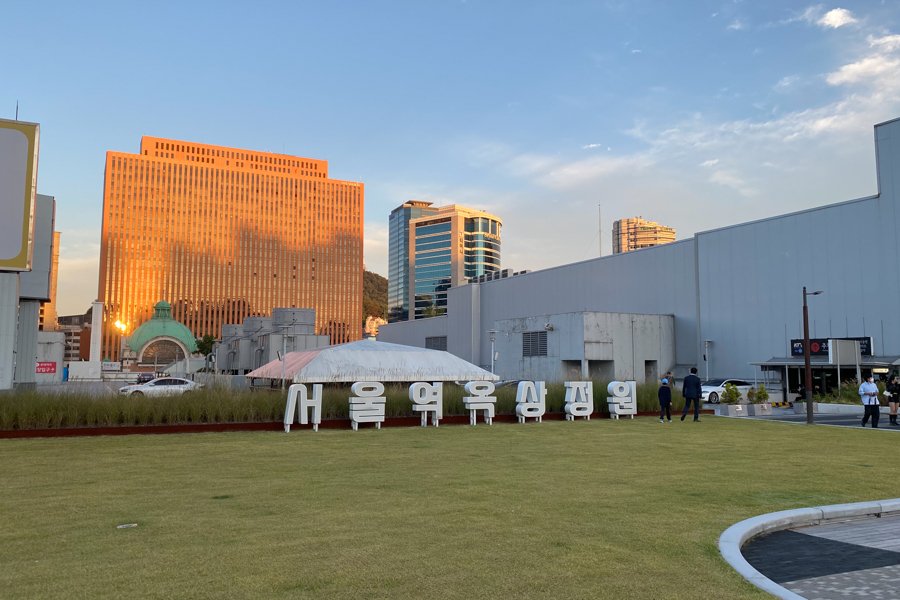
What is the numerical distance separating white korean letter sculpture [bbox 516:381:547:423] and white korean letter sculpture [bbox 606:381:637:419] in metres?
3.15

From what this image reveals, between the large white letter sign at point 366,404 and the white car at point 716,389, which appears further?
the white car at point 716,389

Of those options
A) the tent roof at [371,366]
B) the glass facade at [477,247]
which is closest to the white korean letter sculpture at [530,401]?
the tent roof at [371,366]

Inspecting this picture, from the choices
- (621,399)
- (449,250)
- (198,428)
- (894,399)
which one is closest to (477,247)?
(449,250)

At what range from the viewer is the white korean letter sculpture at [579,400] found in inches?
961

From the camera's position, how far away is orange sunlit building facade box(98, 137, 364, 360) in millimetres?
164250

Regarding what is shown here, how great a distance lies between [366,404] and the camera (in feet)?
66.3

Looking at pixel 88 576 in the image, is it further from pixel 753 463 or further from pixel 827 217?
pixel 827 217

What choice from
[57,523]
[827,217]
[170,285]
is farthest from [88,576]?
[170,285]

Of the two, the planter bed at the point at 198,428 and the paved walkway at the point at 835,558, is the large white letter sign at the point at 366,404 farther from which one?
the paved walkway at the point at 835,558

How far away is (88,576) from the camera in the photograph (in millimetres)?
5695

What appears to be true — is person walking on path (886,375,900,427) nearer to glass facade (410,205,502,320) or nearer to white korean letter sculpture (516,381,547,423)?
white korean letter sculpture (516,381,547,423)

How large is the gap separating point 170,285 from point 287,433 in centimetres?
16247

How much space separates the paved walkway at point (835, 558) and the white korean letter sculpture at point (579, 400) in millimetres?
15633

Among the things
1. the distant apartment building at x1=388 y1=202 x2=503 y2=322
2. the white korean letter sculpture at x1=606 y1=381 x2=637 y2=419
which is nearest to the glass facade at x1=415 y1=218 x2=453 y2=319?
the distant apartment building at x1=388 y1=202 x2=503 y2=322
